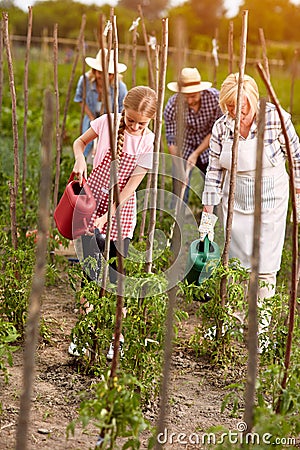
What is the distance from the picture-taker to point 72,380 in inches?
117

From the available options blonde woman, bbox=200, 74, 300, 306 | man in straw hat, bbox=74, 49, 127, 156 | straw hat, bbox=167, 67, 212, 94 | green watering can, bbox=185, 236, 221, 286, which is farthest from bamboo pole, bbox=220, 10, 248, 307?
man in straw hat, bbox=74, 49, 127, 156

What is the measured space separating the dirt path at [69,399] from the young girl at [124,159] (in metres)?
0.50

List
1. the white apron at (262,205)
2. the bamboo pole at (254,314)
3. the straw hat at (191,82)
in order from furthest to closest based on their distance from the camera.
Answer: the straw hat at (191,82) → the white apron at (262,205) → the bamboo pole at (254,314)

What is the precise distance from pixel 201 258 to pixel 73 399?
0.89 meters

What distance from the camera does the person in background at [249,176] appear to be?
3341 millimetres

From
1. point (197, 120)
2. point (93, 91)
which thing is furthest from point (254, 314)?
point (93, 91)

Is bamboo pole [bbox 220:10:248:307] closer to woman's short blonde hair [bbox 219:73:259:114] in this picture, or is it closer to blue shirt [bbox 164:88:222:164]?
woman's short blonde hair [bbox 219:73:259:114]

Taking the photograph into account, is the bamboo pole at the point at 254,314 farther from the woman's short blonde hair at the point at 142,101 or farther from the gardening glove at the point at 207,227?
the gardening glove at the point at 207,227

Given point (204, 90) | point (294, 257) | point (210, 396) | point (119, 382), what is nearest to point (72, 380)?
point (210, 396)

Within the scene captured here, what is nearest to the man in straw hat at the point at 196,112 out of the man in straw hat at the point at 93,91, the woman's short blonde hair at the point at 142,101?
the man in straw hat at the point at 93,91

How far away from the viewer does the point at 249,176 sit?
11.6ft

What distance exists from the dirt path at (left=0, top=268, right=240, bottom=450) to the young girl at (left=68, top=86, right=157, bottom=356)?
1.63 feet

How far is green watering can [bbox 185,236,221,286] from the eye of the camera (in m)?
3.23

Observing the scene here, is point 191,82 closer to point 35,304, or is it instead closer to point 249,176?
point 249,176
